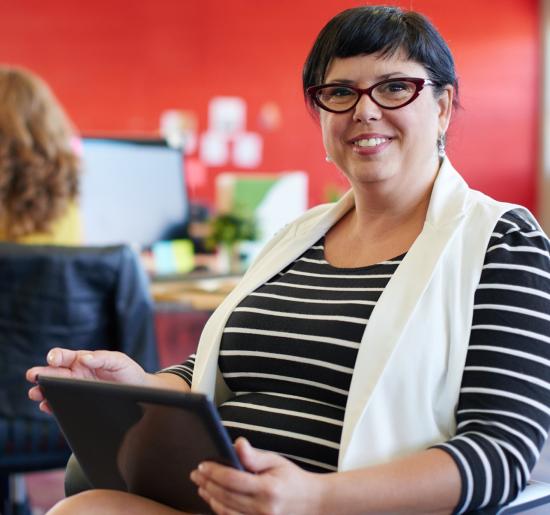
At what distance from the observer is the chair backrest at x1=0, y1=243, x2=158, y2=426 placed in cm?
238

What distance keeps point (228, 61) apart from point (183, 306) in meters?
4.59

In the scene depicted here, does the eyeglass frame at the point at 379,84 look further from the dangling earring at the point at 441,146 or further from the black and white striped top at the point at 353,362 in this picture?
the black and white striped top at the point at 353,362

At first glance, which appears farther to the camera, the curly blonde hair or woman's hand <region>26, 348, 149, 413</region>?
the curly blonde hair

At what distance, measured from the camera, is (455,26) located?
8.05 metres

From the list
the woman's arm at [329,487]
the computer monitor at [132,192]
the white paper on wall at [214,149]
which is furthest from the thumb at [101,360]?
the white paper on wall at [214,149]

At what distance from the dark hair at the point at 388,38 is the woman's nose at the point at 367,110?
7 centimetres

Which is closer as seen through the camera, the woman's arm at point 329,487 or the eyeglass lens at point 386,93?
the woman's arm at point 329,487

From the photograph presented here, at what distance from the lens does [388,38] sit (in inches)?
57.8

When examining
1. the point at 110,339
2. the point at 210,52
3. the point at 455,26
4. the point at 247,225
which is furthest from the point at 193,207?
the point at 455,26

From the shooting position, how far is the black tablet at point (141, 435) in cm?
113

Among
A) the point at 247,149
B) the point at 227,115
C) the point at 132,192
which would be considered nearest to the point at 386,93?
the point at 132,192

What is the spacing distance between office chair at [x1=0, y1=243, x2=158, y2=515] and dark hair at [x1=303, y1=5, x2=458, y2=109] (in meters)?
1.08

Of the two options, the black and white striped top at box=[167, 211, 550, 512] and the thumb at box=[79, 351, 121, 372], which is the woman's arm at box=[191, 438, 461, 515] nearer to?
the black and white striped top at box=[167, 211, 550, 512]

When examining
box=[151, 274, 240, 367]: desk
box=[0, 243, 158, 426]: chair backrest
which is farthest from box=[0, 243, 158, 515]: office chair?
box=[151, 274, 240, 367]: desk
